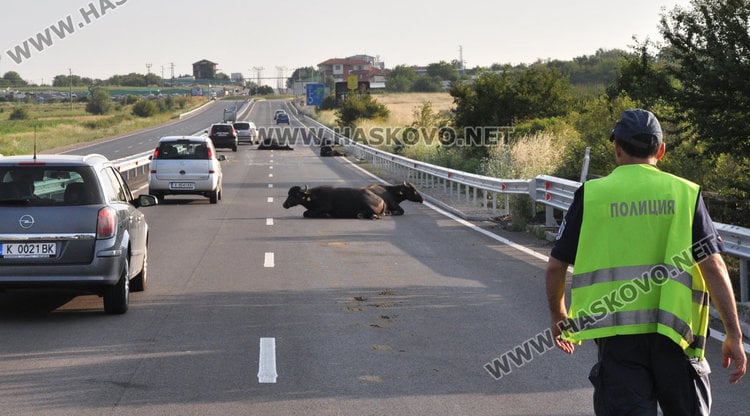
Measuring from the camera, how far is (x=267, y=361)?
8438 mm

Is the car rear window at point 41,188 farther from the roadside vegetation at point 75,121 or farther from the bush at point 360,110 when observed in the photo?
the bush at point 360,110

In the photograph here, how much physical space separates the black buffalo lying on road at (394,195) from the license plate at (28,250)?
1281 centimetres

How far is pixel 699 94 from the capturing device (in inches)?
570

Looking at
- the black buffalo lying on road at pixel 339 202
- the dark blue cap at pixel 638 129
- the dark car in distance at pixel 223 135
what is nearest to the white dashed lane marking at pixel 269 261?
the black buffalo lying on road at pixel 339 202

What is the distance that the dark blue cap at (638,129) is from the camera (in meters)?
4.61

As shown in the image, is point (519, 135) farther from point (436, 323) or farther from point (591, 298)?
point (591, 298)

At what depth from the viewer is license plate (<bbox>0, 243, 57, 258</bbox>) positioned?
1005 centimetres

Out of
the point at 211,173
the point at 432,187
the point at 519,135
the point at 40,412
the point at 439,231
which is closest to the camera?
the point at 40,412

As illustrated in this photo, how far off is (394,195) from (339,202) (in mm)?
1842

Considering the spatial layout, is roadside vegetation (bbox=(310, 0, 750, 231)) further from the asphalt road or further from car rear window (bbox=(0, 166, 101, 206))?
car rear window (bbox=(0, 166, 101, 206))

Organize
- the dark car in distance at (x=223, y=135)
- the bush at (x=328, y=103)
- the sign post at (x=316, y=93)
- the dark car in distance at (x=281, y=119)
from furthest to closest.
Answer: the bush at (x=328, y=103), the sign post at (x=316, y=93), the dark car in distance at (x=281, y=119), the dark car in distance at (x=223, y=135)

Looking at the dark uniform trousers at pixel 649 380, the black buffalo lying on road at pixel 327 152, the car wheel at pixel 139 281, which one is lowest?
the black buffalo lying on road at pixel 327 152

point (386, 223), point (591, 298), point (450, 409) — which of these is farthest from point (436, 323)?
point (386, 223)

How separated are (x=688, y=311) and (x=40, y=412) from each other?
14.0 ft
